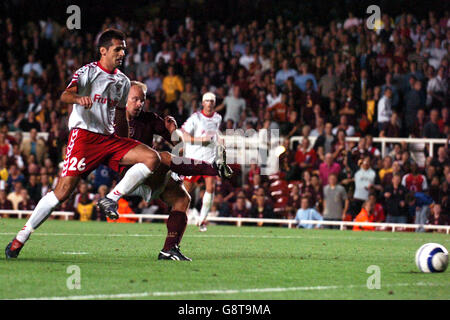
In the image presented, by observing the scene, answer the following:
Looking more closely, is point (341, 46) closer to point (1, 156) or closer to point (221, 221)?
point (221, 221)

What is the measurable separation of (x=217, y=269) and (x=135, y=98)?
2427 mm

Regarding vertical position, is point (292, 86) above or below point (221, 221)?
above

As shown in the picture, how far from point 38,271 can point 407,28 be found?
16.7 m

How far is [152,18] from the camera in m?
27.6

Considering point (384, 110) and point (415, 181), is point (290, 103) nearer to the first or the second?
point (384, 110)

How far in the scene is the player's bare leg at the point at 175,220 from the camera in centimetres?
966

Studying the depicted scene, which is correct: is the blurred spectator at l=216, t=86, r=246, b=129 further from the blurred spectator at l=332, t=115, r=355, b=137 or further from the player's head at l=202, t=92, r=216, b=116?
the player's head at l=202, t=92, r=216, b=116

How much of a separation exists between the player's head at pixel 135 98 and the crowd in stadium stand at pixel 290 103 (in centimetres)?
955

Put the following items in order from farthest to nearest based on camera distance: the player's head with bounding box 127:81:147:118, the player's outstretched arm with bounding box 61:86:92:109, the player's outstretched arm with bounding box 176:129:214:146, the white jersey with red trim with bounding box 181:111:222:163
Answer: the white jersey with red trim with bounding box 181:111:222:163 → the player's outstretched arm with bounding box 176:129:214:146 → the player's head with bounding box 127:81:147:118 → the player's outstretched arm with bounding box 61:86:92:109

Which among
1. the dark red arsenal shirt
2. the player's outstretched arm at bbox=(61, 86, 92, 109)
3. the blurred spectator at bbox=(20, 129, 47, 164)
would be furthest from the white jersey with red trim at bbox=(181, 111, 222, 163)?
the player's outstretched arm at bbox=(61, 86, 92, 109)

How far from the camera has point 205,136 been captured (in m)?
16.7

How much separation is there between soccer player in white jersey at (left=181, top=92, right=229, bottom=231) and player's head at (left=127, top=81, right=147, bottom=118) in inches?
255

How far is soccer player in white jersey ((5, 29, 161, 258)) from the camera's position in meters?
9.11
